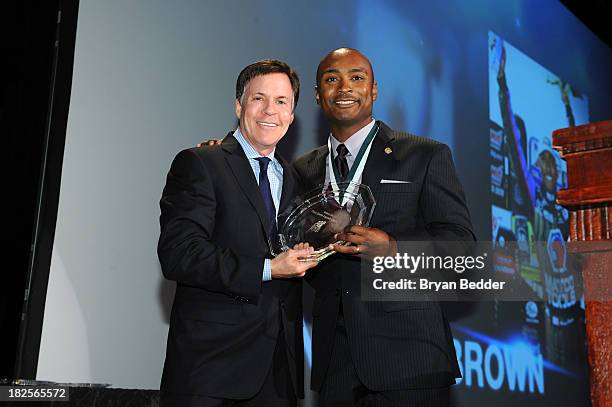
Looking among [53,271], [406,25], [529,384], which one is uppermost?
[406,25]

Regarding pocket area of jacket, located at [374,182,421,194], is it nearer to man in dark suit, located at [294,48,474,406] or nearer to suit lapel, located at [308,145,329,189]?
man in dark suit, located at [294,48,474,406]

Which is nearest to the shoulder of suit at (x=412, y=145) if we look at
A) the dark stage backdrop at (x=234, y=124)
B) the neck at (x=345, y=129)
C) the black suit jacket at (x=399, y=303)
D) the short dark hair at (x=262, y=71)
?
the black suit jacket at (x=399, y=303)

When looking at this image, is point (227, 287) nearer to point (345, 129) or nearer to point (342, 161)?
point (342, 161)

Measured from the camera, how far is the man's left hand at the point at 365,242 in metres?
1.67

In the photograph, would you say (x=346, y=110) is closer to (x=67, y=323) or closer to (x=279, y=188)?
(x=279, y=188)

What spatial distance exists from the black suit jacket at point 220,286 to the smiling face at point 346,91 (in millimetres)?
417

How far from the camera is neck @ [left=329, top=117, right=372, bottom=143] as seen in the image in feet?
7.02

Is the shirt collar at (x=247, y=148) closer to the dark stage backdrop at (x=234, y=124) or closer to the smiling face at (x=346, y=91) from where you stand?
the smiling face at (x=346, y=91)

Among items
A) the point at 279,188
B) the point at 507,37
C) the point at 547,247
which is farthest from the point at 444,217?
the point at 507,37

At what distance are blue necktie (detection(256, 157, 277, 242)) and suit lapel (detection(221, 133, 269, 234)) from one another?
18 millimetres

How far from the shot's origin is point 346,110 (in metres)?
2.11

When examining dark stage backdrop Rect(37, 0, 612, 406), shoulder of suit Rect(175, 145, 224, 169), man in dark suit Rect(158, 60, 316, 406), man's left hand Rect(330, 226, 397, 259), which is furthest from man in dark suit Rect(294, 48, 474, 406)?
dark stage backdrop Rect(37, 0, 612, 406)

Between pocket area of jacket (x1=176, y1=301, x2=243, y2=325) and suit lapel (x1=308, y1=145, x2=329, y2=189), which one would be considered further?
suit lapel (x1=308, y1=145, x2=329, y2=189)

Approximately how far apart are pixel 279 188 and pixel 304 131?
1.78m
